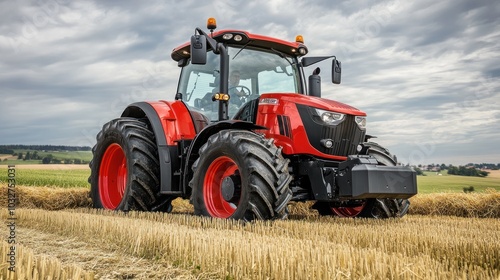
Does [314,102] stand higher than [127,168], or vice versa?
[314,102]

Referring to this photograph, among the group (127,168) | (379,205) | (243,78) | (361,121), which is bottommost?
(379,205)

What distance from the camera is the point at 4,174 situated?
17.7 meters

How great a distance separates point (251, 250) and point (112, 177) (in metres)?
5.97

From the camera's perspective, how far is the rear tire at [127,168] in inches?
326

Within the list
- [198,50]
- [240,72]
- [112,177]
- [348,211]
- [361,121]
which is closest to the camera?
[198,50]

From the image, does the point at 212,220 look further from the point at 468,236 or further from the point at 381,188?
the point at 468,236

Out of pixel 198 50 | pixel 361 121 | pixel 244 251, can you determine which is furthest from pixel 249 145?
pixel 244 251

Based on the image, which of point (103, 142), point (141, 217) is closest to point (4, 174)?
point (103, 142)

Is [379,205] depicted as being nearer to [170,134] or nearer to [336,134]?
[336,134]

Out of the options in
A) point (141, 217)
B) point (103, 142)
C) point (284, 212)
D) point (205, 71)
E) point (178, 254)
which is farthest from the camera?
point (103, 142)

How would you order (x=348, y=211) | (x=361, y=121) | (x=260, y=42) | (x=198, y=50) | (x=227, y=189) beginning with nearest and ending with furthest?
(x=227, y=189)
(x=198, y=50)
(x=361, y=121)
(x=260, y=42)
(x=348, y=211)

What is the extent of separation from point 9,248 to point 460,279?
3.65 m

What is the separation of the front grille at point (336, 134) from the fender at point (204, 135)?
58 cm

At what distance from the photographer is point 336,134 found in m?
7.21
